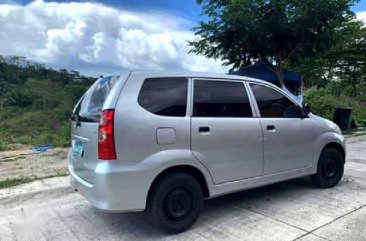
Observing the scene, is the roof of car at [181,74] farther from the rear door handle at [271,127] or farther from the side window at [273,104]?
the rear door handle at [271,127]

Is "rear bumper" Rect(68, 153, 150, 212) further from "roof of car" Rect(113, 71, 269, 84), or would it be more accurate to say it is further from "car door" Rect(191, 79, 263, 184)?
"roof of car" Rect(113, 71, 269, 84)

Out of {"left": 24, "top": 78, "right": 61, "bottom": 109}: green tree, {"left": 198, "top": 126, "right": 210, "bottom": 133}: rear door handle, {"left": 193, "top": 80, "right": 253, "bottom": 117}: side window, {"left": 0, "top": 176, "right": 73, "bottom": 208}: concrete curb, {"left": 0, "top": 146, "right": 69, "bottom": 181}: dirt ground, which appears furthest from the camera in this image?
{"left": 24, "top": 78, "right": 61, "bottom": 109}: green tree

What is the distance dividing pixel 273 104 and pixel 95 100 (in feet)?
7.44

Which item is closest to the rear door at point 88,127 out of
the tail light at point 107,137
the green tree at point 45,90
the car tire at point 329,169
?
the tail light at point 107,137

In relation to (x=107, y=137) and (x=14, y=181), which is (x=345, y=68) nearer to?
(x=14, y=181)

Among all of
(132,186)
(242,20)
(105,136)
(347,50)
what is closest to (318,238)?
(132,186)

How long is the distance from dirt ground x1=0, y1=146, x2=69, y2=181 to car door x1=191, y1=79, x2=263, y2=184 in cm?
312

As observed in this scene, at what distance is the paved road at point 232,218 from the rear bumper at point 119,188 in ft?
1.64

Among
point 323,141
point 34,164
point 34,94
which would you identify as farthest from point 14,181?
point 34,94

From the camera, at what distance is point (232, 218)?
4.12m

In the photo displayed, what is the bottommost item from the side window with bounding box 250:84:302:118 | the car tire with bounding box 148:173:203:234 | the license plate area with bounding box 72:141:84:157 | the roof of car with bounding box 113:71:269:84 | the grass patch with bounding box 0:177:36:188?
the grass patch with bounding box 0:177:36:188

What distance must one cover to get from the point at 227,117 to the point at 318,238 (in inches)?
61.6

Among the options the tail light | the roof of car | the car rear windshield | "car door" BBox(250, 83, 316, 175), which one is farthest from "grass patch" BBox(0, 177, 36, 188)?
"car door" BBox(250, 83, 316, 175)

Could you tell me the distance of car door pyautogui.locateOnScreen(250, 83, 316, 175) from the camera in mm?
4418
